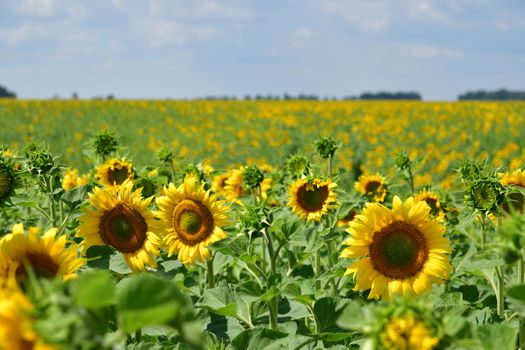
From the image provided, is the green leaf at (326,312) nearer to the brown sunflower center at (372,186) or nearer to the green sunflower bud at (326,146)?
the green sunflower bud at (326,146)

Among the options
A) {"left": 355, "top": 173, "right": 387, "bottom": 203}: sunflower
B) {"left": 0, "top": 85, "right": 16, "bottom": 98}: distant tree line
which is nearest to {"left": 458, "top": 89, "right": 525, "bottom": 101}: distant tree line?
{"left": 0, "top": 85, "right": 16, "bottom": 98}: distant tree line

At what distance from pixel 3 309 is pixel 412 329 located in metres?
0.70

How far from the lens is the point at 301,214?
121 inches

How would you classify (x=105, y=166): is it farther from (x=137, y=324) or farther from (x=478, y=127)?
(x=478, y=127)

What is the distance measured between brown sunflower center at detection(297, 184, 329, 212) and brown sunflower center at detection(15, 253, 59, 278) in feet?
6.01

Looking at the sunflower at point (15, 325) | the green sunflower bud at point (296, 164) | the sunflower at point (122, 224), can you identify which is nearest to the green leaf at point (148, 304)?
the sunflower at point (15, 325)

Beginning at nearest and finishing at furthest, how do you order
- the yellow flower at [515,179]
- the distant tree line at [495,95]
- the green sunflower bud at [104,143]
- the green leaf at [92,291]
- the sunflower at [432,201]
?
the green leaf at [92,291], the yellow flower at [515,179], the sunflower at [432,201], the green sunflower bud at [104,143], the distant tree line at [495,95]

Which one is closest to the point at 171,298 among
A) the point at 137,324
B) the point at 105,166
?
the point at 137,324

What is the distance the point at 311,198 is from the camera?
3.09m

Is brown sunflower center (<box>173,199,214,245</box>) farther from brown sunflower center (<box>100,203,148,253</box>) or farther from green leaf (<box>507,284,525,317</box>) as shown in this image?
green leaf (<box>507,284,525,317</box>)

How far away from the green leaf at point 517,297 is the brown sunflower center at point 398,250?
0.83 metres

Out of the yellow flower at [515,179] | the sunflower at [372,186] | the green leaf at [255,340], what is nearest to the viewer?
the green leaf at [255,340]

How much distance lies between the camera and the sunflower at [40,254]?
1348 millimetres

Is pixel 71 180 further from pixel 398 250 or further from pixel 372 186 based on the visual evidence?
pixel 398 250
